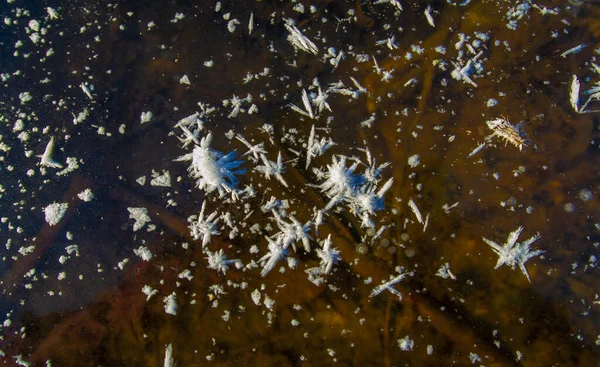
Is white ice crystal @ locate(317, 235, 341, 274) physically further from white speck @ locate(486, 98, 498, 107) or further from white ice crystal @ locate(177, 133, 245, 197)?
white speck @ locate(486, 98, 498, 107)

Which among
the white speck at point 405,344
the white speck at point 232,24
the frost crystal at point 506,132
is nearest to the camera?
the white speck at point 405,344

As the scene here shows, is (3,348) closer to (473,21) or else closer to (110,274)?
(110,274)

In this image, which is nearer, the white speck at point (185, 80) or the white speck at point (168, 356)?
the white speck at point (168, 356)

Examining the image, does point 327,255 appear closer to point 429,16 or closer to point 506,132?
point 506,132

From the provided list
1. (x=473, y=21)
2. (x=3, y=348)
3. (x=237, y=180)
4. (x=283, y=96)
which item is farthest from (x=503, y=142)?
(x=3, y=348)

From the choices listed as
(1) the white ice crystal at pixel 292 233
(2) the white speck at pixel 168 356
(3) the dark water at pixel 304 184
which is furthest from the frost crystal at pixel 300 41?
(2) the white speck at pixel 168 356

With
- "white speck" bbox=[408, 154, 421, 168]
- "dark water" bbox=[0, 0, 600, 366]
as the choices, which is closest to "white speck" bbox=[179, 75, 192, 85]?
"dark water" bbox=[0, 0, 600, 366]

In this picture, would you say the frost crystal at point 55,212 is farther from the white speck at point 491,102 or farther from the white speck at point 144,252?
the white speck at point 491,102
